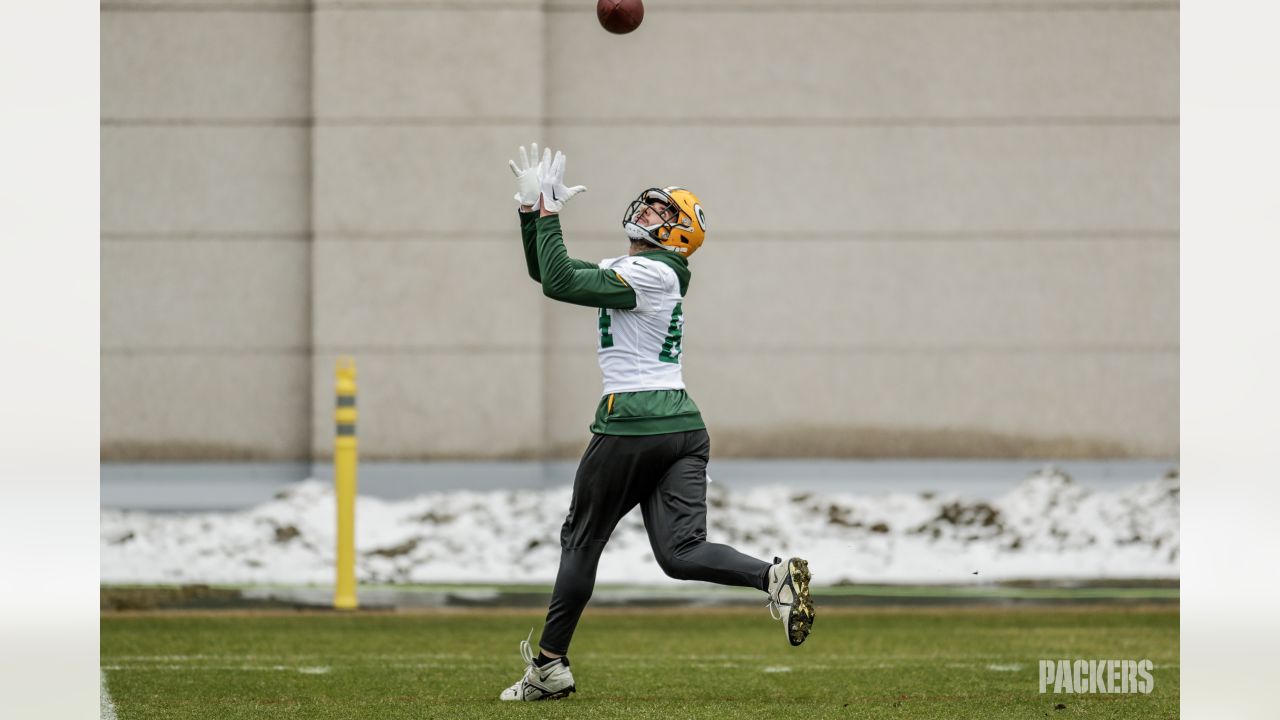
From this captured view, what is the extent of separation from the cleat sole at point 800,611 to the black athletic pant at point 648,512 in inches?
8.9

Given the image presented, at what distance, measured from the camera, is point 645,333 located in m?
7.19

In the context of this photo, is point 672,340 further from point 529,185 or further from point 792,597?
point 792,597

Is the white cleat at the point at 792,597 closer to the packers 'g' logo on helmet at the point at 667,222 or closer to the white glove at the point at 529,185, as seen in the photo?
the packers 'g' logo on helmet at the point at 667,222

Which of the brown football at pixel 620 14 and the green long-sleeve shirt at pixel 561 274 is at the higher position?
the brown football at pixel 620 14

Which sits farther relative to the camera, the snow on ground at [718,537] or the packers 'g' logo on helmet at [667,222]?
the snow on ground at [718,537]

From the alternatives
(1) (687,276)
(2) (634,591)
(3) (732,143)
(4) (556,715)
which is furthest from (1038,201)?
(4) (556,715)

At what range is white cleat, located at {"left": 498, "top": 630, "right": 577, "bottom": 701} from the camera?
289 inches

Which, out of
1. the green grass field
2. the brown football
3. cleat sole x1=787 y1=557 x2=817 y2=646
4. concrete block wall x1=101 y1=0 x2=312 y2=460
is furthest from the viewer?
concrete block wall x1=101 y1=0 x2=312 y2=460

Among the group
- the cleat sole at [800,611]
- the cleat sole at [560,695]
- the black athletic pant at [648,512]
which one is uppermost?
the black athletic pant at [648,512]

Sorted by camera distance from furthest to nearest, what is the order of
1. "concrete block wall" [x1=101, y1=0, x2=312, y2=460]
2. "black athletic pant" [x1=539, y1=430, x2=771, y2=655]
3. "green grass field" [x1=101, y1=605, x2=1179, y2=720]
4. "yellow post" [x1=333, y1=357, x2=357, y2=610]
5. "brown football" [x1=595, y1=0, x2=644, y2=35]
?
"concrete block wall" [x1=101, y1=0, x2=312, y2=460] < "yellow post" [x1=333, y1=357, x2=357, y2=610] < "brown football" [x1=595, y1=0, x2=644, y2=35] < "green grass field" [x1=101, y1=605, x2=1179, y2=720] < "black athletic pant" [x1=539, y1=430, x2=771, y2=655]

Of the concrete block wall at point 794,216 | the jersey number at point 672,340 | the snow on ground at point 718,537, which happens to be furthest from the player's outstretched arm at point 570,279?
the concrete block wall at point 794,216

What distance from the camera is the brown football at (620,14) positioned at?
7910 mm

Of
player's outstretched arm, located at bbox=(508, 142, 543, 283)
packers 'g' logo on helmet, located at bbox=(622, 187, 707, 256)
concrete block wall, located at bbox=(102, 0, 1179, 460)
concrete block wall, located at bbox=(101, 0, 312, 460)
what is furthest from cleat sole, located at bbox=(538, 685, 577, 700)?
concrete block wall, located at bbox=(101, 0, 312, 460)

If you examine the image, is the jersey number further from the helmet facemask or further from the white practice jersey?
the helmet facemask
